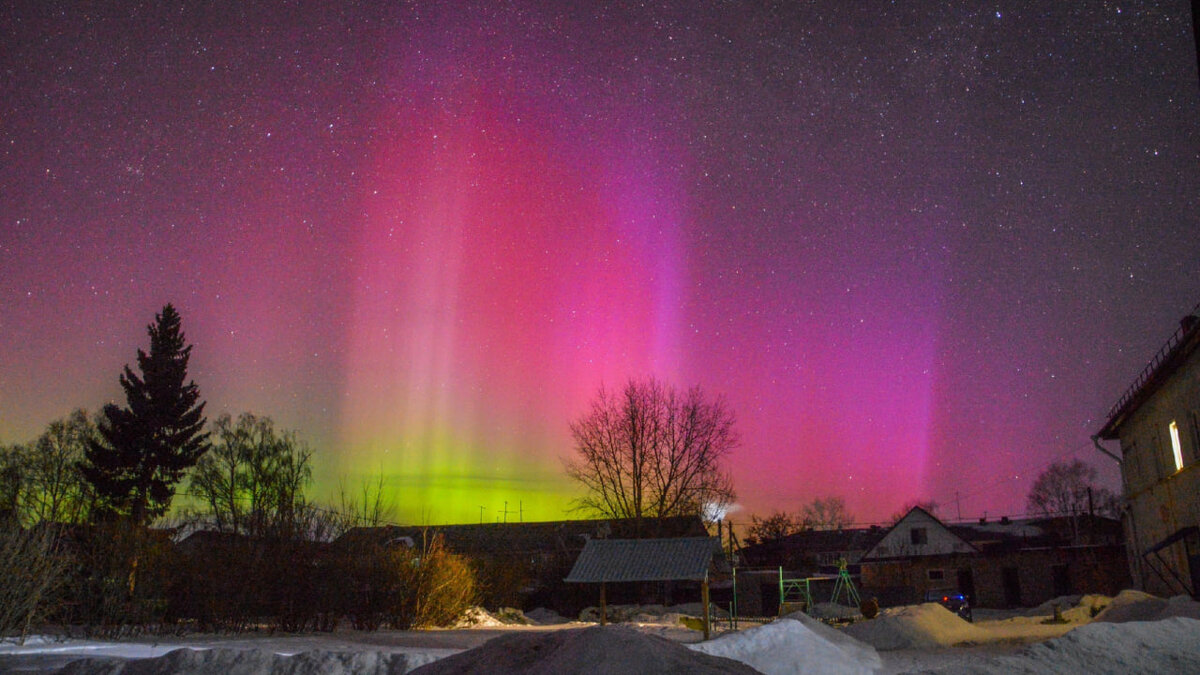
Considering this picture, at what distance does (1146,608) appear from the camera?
21.6 meters

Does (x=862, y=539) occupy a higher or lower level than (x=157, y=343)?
lower

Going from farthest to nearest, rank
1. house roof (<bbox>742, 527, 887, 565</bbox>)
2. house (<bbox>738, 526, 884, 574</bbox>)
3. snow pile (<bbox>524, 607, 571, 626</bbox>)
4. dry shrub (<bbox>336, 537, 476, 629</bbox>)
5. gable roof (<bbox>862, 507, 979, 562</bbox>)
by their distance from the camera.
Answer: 1. house roof (<bbox>742, 527, 887, 565</bbox>)
2. house (<bbox>738, 526, 884, 574</bbox>)
3. gable roof (<bbox>862, 507, 979, 562</bbox>)
4. snow pile (<bbox>524, 607, 571, 626</bbox>)
5. dry shrub (<bbox>336, 537, 476, 629</bbox>)

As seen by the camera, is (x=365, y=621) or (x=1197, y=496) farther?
(x=365, y=621)

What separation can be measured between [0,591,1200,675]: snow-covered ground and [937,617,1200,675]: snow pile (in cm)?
3

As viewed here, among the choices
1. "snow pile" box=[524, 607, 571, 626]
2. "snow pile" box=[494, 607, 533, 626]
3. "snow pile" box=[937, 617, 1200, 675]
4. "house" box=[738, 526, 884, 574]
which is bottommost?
"snow pile" box=[524, 607, 571, 626]

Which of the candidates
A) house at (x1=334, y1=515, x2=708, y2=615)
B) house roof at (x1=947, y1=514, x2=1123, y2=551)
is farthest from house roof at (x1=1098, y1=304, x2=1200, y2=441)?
house roof at (x1=947, y1=514, x2=1123, y2=551)

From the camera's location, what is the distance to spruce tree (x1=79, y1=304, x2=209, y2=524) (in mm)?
42656

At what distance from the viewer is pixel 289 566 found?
2783 cm

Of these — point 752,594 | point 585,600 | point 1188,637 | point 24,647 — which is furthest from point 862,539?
point 24,647

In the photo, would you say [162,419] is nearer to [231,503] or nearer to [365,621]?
[231,503]

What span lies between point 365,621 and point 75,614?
823cm

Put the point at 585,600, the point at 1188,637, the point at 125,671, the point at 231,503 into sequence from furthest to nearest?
the point at 231,503 < the point at 585,600 < the point at 1188,637 < the point at 125,671

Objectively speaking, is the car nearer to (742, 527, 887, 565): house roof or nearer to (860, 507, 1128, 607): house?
(860, 507, 1128, 607): house

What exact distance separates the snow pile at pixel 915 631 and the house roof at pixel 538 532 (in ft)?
77.4
